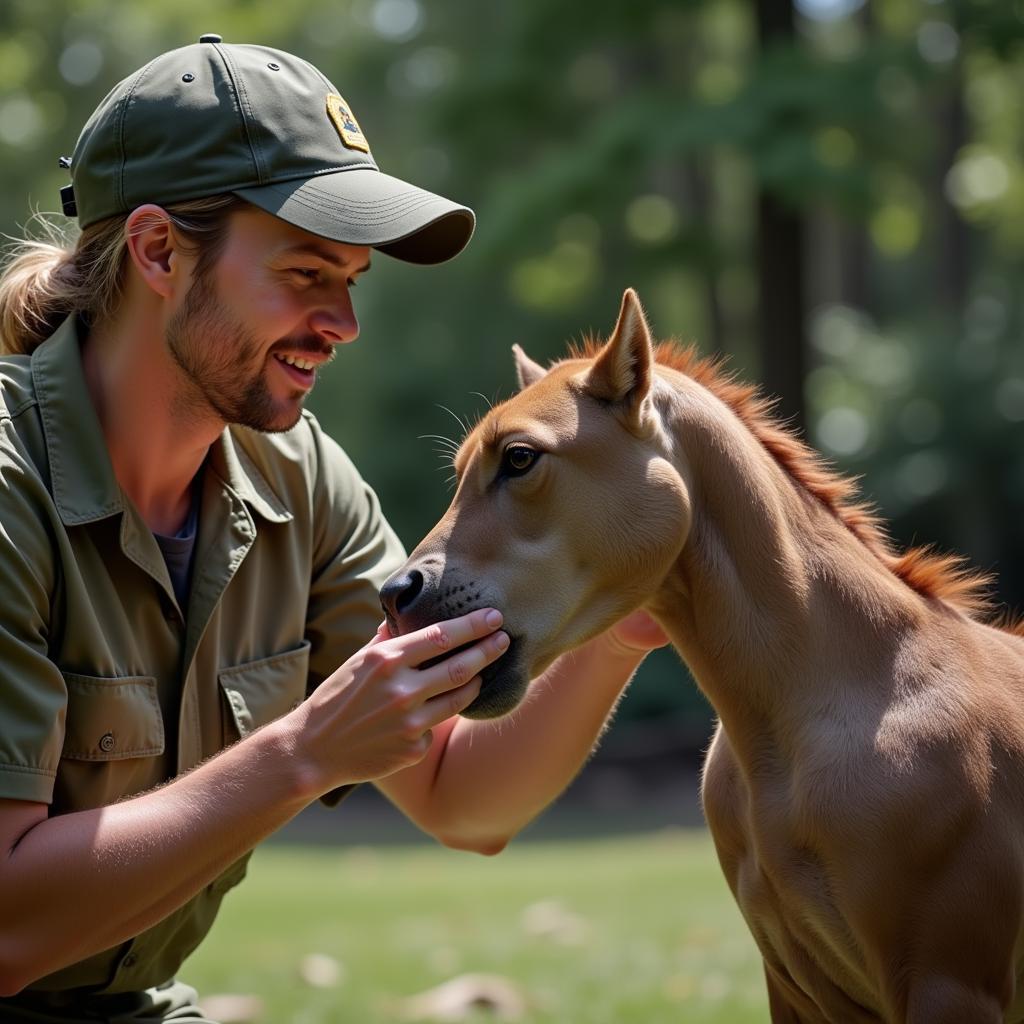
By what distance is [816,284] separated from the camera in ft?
88.6

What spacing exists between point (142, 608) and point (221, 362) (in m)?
0.64

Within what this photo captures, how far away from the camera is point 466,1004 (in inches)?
212

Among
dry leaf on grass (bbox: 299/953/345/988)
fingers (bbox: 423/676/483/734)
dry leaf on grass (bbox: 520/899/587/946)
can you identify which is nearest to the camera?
fingers (bbox: 423/676/483/734)

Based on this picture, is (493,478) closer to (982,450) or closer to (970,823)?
(970,823)

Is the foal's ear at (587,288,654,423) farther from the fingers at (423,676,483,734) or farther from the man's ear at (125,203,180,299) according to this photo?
the man's ear at (125,203,180,299)

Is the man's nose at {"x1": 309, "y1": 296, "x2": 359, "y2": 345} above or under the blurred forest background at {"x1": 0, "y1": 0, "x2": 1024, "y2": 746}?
above

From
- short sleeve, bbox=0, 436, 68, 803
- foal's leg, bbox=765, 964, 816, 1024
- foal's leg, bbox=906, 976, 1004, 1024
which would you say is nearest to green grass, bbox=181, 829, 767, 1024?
foal's leg, bbox=765, 964, 816, 1024

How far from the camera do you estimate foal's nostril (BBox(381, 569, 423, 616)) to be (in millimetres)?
3234

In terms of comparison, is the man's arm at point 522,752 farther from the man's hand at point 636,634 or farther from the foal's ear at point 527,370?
the foal's ear at point 527,370

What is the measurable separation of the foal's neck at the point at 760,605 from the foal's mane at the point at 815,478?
0.50 ft

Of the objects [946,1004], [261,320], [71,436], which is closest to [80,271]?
[71,436]

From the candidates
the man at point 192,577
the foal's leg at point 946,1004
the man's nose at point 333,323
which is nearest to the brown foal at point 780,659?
the foal's leg at point 946,1004

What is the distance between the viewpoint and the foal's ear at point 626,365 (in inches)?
130

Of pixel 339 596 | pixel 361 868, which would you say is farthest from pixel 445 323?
pixel 339 596
